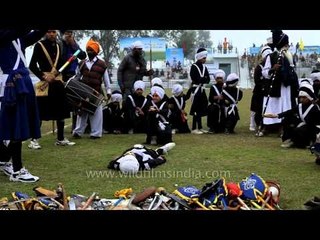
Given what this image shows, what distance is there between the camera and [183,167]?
18.9 ft

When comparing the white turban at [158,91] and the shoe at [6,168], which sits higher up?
the white turban at [158,91]

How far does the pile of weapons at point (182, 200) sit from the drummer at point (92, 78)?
4541 mm

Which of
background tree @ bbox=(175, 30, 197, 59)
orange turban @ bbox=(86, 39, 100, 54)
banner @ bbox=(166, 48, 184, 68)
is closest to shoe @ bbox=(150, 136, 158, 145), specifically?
orange turban @ bbox=(86, 39, 100, 54)

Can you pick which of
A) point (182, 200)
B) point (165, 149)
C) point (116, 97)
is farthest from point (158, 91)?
point (182, 200)

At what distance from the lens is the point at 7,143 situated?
556 cm

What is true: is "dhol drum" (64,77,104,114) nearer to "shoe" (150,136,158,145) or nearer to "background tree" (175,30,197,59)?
"shoe" (150,136,158,145)

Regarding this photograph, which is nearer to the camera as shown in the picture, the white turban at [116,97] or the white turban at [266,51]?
the white turban at [266,51]

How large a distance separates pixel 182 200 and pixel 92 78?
499cm

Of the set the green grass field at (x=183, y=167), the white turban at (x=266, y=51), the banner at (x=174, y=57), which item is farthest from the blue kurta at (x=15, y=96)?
the banner at (x=174, y=57)

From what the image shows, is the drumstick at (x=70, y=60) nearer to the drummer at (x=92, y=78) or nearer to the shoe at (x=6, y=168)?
the drummer at (x=92, y=78)

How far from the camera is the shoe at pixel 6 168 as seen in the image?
17.8 feet

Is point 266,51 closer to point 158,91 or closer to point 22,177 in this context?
point 158,91
